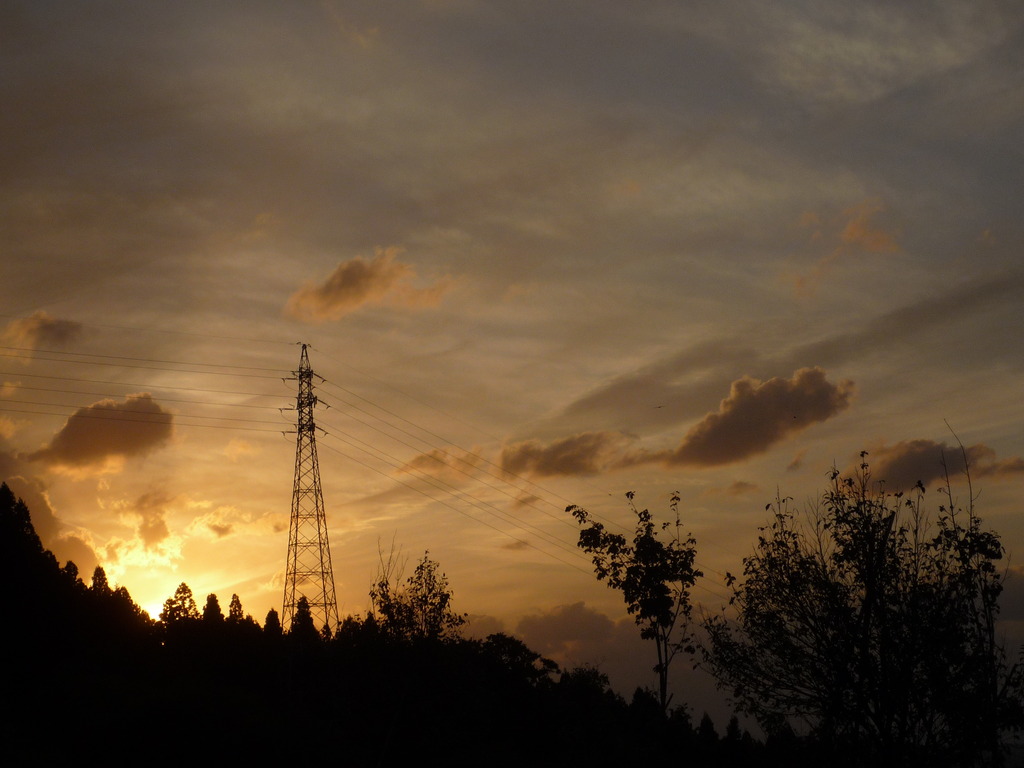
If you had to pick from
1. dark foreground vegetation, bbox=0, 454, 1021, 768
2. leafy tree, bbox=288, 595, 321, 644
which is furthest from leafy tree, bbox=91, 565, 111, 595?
leafy tree, bbox=288, 595, 321, 644

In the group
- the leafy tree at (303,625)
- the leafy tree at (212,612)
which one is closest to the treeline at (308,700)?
the leafy tree at (303,625)

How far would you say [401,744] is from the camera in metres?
48.8

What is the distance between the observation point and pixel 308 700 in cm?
5647

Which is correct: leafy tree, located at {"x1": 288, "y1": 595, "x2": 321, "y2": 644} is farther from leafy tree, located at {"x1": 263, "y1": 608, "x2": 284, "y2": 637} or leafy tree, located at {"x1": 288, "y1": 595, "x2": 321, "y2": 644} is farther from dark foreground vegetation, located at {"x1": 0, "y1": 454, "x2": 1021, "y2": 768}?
leafy tree, located at {"x1": 263, "y1": 608, "x2": 284, "y2": 637}

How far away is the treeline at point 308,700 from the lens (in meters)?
46.8

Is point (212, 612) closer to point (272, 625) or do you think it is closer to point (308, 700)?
point (272, 625)

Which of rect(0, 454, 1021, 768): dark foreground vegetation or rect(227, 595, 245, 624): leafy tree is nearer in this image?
rect(0, 454, 1021, 768): dark foreground vegetation

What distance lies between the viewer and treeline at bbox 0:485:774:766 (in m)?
46.8

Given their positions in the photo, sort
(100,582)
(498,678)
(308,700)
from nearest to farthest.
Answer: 1. (308,700)
2. (498,678)
3. (100,582)

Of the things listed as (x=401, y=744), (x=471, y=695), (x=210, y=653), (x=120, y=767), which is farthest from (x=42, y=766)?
(x=210, y=653)

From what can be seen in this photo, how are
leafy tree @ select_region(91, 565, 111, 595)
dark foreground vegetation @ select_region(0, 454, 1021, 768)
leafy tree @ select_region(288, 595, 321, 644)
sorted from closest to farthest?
dark foreground vegetation @ select_region(0, 454, 1021, 768) < leafy tree @ select_region(288, 595, 321, 644) < leafy tree @ select_region(91, 565, 111, 595)

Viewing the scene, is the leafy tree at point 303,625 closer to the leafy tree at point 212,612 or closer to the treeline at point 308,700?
the treeline at point 308,700

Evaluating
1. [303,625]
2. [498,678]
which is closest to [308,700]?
[303,625]

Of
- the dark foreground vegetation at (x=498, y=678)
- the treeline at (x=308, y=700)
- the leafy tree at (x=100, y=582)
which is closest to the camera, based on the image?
the dark foreground vegetation at (x=498, y=678)
